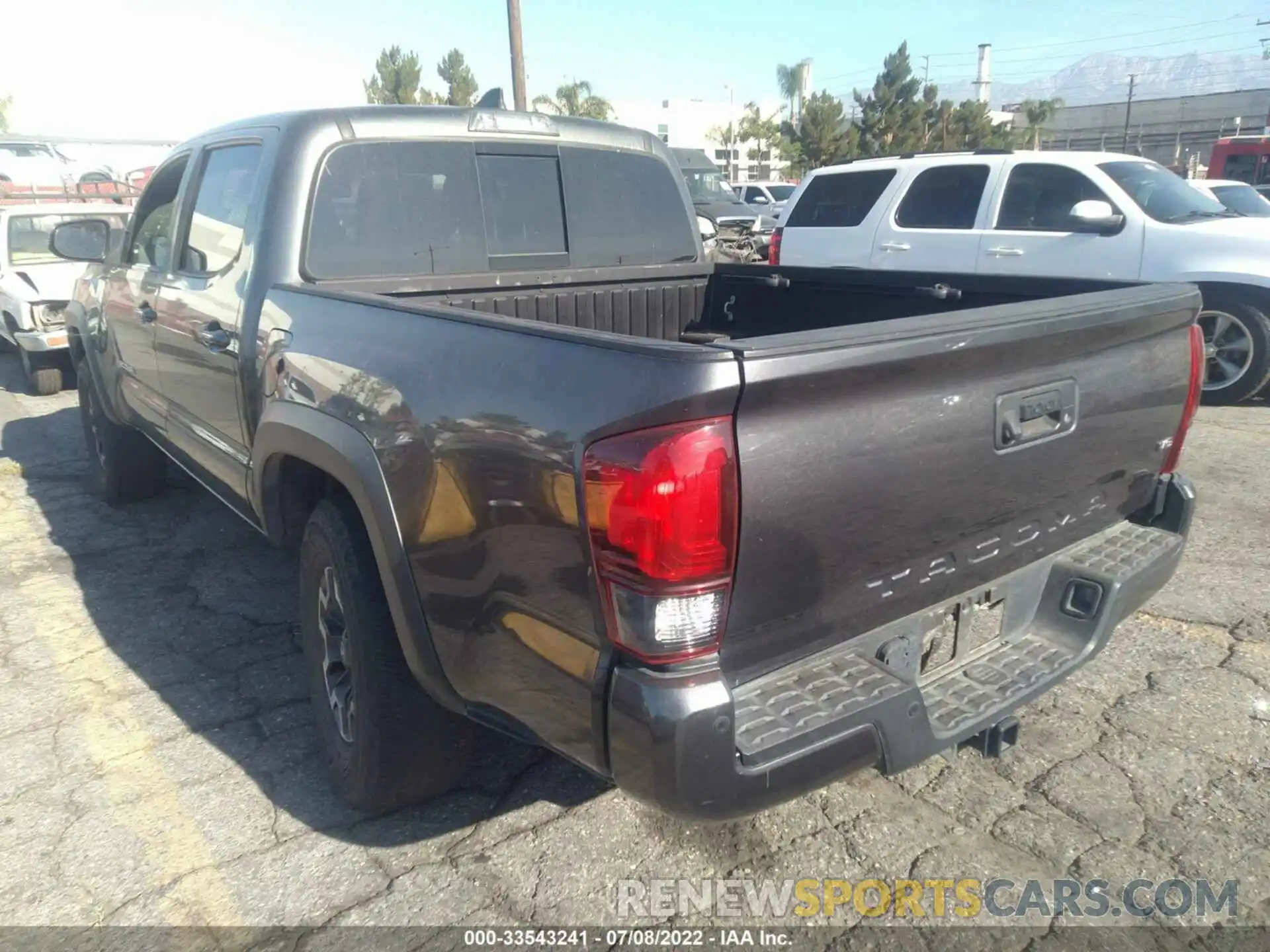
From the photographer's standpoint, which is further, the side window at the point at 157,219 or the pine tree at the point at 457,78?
the pine tree at the point at 457,78

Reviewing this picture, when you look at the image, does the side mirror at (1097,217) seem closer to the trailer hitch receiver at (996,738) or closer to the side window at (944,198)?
the side window at (944,198)

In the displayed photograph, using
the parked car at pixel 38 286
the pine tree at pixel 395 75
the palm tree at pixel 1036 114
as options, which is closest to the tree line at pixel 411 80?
the pine tree at pixel 395 75

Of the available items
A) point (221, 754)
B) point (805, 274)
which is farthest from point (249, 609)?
point (805, 274)

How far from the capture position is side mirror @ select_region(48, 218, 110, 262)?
4.75m

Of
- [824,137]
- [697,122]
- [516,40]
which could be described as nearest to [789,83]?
[697,122]

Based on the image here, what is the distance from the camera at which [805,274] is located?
140 inches

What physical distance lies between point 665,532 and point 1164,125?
228ft

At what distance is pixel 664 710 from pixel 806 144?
4479 centimetres

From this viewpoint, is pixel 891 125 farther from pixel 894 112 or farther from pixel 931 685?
pixel 931 685

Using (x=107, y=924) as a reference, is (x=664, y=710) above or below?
above

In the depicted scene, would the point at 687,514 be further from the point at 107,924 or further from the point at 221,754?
the point at 221,754

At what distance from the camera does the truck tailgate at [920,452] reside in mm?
1752

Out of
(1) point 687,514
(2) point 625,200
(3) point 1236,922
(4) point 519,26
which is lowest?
(3) point 1236,922

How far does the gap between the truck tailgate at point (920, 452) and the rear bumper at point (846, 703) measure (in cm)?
6
